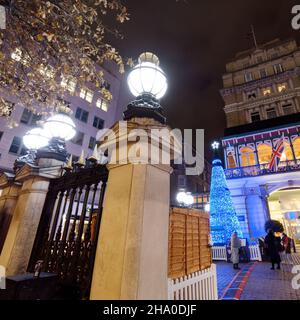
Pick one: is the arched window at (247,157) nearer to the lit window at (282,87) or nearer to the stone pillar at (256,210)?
the stone pillar at (256,210)

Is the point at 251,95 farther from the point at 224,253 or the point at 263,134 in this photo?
the point at 224,253

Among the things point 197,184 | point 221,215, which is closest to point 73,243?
point 221,215

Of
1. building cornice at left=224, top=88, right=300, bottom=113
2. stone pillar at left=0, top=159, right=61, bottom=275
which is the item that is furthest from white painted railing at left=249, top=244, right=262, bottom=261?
building cornice at left=224, top=88, right=300, bottom=113

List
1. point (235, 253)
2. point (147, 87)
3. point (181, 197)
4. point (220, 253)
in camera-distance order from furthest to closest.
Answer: point (220, 253) < point (181, 197) < point (235, 253) < point (147, 87)

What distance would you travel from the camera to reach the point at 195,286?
374 cm

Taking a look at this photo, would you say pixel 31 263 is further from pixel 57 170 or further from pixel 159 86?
pixel 159 86

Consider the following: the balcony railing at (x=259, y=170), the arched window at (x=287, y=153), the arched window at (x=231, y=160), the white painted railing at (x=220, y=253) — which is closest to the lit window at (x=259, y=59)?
the arched window at (x=287, y=153)

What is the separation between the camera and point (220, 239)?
15.3 meters

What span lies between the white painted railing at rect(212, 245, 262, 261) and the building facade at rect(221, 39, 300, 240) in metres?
3.83

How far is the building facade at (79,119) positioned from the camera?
65.0ft

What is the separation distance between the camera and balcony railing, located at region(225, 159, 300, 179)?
17531mm

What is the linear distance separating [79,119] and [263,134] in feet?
74.5
